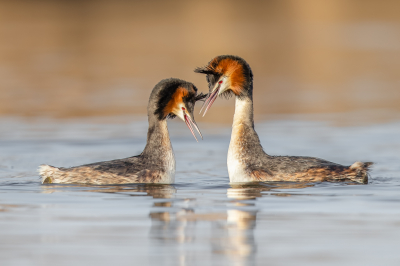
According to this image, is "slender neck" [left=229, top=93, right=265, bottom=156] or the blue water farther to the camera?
"slender neck" [left=229, top=93, right=265, bottom=156]

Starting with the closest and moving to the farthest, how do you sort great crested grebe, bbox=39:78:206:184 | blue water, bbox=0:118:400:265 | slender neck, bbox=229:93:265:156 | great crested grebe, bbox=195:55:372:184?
blue water, bbox=0:118:400:265 → great crested grebe, bbox=39:78:206:184 → great crested grebe, bbox=195:55:372:184 → slender neck, bbox=229:93:265:156

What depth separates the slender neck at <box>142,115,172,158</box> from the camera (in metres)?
11.8

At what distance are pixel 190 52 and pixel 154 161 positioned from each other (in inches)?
955

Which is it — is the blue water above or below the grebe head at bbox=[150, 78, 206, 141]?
below

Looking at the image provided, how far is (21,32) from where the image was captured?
46.5 m

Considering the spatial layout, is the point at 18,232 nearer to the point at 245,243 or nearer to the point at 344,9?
the point at 245,243

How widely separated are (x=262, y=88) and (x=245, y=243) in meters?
→ 18.1

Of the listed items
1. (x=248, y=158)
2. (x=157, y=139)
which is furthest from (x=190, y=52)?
(x=248, y=158)

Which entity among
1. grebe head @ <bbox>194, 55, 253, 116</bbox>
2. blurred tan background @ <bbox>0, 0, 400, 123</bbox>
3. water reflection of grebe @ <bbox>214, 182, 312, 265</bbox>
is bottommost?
water reflection of grebe @ <bbox>214, 182, 312, 265</bbox>

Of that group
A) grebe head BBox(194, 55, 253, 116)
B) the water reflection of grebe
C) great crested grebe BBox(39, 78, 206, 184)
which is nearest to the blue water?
the water reflection of grebe

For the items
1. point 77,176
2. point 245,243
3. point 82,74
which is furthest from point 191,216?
point 82,74

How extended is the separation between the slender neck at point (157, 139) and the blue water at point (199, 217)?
61 cm

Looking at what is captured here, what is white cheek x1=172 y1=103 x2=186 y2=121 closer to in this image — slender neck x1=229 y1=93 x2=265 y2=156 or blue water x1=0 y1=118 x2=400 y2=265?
slender neck x1=229 y1=93 x2=265 y2=156

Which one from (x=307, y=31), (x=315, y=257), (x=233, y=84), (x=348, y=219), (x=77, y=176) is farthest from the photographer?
(x=307, y=31)
